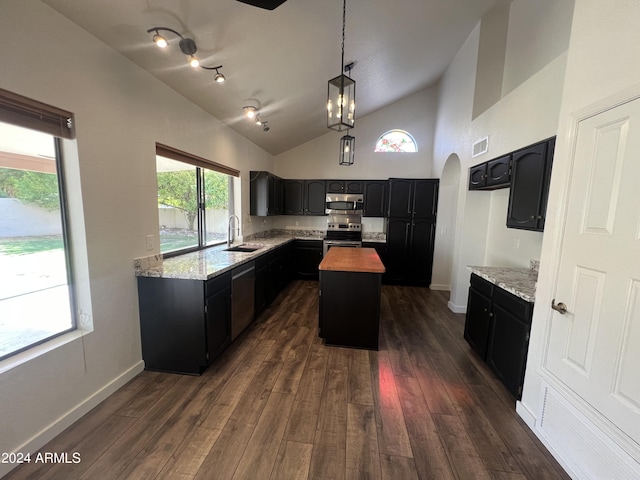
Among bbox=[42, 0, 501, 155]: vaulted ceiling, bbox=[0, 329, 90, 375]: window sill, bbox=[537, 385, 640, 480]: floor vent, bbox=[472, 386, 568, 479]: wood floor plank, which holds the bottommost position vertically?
bbox=[472, 386, 568, 479]: wood floor plank

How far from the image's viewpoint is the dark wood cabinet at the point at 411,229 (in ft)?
16.0

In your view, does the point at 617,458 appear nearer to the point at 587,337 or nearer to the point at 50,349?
the point at 587,337

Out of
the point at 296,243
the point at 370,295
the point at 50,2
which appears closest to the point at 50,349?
the point at 50,2

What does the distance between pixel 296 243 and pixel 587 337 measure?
436 cm

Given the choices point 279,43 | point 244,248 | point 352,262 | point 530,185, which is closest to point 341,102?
point 279,43

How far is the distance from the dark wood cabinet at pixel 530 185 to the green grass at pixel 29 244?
3615mm

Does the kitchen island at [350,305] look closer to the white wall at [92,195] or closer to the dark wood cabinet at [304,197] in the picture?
the white wall at [92,195]

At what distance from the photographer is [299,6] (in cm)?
204

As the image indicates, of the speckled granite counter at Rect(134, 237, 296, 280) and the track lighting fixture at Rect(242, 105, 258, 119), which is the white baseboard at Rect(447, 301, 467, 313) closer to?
the speckled granite counter at Rect(134, 237, 296, 280)

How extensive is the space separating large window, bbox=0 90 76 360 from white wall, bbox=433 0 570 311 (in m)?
3.70

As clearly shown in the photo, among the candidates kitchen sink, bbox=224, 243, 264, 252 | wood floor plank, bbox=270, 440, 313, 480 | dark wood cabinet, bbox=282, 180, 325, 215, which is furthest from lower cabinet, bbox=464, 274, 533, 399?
dark wood cabinet, bbox=282, 180, 325, 215

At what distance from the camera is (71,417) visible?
1727 mm

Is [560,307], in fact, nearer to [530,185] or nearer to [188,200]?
[530,185]

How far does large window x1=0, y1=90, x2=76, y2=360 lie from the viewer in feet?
4.80
